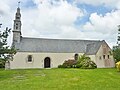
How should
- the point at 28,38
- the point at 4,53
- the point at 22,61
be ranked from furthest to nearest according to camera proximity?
the point at 28,38
the point at 22,61
the point at 4,53

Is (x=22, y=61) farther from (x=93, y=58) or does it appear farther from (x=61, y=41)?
(x=93, y=58)

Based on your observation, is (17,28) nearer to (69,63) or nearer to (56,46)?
(56,46)

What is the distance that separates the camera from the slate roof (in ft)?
152

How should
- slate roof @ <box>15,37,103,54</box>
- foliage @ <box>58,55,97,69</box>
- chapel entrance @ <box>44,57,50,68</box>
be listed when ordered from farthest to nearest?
chapel entrance @ <box>44,57,50,68</box>, slate roof @ <box>15,37,103,54</box>, foliage @ <box>58,55,97,69</box>

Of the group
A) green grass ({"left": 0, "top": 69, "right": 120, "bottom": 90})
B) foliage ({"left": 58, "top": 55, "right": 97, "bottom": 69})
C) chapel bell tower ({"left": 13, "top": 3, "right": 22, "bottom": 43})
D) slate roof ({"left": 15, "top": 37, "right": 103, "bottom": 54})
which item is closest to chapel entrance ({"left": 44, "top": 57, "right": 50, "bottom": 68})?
slate roof ({"left": 15, "top": 37, "right": 103, "bottom": 54})

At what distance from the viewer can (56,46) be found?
48844 millimetres

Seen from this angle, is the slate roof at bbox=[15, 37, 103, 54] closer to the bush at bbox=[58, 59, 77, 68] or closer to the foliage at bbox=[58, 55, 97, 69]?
the bush at bbox=[58, 59, 77, 68]

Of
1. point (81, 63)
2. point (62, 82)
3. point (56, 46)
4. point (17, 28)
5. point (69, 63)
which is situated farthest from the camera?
point (56, 46)

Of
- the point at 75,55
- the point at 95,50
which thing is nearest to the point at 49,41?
the point at 75,55

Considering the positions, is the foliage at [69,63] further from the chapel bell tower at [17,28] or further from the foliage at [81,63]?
the chapel bell tower at [17,28]

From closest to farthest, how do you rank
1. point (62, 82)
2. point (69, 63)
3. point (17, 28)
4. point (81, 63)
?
point (62, 82)
point (81, 63)
point (69, 63)
point (17, 28)

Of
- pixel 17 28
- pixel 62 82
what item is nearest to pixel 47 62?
pixel 17 28

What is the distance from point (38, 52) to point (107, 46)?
15106 millimetres

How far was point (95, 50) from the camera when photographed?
47594mm
